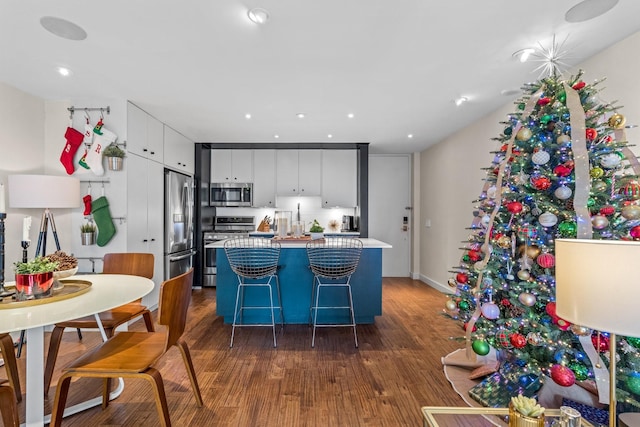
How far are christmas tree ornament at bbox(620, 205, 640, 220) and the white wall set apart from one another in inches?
36.6

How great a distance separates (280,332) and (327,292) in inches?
24.5

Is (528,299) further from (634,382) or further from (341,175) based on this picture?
(341,175)

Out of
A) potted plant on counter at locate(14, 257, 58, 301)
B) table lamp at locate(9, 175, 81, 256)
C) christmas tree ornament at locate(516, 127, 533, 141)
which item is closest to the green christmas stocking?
table lamp at locate(9, 175, 81, 256)

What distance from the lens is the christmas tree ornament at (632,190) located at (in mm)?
1556

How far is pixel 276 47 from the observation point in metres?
2.19

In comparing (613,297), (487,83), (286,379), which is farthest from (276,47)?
(286,379)

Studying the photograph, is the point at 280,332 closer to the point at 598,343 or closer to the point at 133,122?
the point at 598,343

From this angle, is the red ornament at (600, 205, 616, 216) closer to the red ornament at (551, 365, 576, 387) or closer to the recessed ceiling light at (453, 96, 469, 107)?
the red ornament at (551, 365, 576, 387)

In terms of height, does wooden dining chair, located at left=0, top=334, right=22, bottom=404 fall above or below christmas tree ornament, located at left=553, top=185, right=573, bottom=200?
below

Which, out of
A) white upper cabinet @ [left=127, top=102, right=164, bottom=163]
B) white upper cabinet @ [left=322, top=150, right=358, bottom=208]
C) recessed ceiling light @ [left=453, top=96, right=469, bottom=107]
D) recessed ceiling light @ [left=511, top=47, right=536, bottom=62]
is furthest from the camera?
white upper cabinet @ [left=322, top=150, right=358, bottom=208]

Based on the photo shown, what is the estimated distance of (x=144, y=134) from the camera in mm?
3580

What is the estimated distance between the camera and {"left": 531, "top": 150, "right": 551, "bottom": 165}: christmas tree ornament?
5.53 ft

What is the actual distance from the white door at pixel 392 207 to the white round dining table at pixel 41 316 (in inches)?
186

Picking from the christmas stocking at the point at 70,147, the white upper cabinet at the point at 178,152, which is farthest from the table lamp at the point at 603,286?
the white upper cabinet at the point at 178,152
